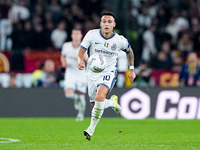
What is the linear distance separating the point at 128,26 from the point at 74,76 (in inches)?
208

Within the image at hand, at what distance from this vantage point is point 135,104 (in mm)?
13664

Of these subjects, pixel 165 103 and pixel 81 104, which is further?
pixel 165 103

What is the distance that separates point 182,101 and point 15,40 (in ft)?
20.8

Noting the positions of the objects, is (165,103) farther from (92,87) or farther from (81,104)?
(92,87)

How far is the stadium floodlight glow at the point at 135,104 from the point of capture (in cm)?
1364

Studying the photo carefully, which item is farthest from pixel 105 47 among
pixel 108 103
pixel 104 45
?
pixel 108 103

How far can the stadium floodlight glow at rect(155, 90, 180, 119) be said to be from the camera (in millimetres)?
13680

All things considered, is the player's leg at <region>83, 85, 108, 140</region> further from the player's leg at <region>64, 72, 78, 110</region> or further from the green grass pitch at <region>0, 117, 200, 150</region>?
the player's leg at <region>64, 72, 78, 110</region>

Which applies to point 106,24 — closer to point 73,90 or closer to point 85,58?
point 85,58

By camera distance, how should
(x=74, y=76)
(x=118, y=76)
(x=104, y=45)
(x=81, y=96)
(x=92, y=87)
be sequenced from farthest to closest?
(x=118, y=76) → (x=74, y=76) → (x=81, y=96) → (x=92, y=87) → (x=104, y=45)

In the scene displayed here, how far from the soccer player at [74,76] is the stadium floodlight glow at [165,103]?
2257 mm

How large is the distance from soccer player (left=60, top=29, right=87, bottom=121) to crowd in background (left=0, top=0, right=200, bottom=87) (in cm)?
316

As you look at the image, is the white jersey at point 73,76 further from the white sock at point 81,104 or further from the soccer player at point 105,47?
the soccer player at point 105,47

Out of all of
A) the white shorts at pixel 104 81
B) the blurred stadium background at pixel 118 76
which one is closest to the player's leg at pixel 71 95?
the blurred stadium background at pixel 118 76
